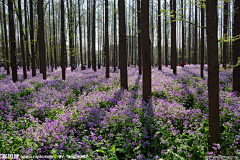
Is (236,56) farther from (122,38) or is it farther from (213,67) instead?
(122,38)

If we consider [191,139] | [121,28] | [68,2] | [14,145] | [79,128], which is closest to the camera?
[14,145]

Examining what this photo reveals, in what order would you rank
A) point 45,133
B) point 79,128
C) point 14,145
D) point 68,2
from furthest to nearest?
point 68,2 → point 79,128 → point 45,133 → point 14,145

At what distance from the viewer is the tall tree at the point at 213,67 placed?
4.25m

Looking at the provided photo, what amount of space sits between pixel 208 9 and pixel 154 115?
12.5 ft

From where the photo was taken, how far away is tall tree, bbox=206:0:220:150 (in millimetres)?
4250

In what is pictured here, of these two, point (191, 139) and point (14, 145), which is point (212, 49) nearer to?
point (191, 139)

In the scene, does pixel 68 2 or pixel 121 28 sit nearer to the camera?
pixel 121 28

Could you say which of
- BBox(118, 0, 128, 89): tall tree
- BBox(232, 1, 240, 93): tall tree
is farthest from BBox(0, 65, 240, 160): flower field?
BBox(118, 0, 128, 89): tall tree

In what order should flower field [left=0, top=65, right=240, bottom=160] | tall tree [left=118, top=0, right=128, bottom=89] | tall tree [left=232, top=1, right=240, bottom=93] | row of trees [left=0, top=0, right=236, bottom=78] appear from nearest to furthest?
flower field [left=0, top=65, right=240, bottom=160], tall tree [left=232, top=1, right=240, bottom=93], tall tree [left=118, top=0, right=128, bottom=89], row of trees [left=0, top=0, right=236, bottom=78]

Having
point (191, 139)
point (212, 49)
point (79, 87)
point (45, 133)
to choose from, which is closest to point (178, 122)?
point (191, 139)

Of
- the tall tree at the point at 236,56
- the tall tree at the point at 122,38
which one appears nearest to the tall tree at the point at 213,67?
the tall tree at the point at 236,56

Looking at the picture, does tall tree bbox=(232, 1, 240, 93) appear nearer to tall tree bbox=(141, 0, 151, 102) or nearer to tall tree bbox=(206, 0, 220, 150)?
tall tree bbox=(141, 0, 151, 102)

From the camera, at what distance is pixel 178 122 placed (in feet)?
20.1

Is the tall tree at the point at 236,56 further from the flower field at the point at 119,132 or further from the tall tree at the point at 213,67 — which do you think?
the tall tree at the point at 213,67
